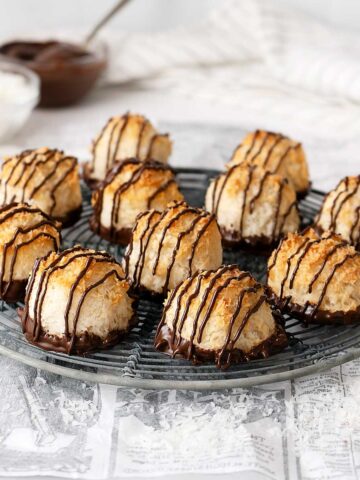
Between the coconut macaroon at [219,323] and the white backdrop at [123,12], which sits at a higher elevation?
the white backdrop at [123,12]

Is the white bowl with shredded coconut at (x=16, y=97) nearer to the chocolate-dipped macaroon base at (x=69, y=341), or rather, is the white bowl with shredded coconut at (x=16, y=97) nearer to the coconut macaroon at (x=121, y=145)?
the coconut macaroon at (x=121, y=145)

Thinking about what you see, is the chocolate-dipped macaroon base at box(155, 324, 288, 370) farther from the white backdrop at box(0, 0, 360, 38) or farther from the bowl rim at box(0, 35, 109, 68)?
the white backdrop at box(0, 0, 360, 38)

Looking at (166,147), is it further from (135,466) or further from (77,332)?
(135,466)

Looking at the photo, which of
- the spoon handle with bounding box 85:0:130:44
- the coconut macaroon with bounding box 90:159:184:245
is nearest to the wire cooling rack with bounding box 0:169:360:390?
the coconut macaroon with bounding box 90:159:184:245

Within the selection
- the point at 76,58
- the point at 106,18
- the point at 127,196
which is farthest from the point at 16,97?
the point at 127,196

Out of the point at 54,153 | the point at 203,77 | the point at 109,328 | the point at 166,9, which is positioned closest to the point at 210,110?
the point at 203,77

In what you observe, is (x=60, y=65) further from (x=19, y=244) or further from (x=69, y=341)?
(x=69, y=341)

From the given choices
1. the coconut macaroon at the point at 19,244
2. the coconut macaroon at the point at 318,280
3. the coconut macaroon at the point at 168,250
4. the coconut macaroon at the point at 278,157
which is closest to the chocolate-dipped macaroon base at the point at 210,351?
the coconut macaroon at the point at 318,280
